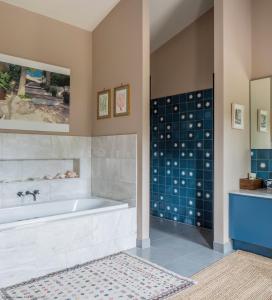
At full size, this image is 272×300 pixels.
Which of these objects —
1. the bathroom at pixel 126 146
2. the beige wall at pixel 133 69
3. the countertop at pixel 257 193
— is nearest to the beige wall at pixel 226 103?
the bathroom at pixel 126 146

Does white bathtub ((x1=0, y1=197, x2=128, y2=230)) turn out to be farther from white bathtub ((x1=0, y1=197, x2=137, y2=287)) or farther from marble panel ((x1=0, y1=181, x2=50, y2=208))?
marble panel ((x1=0, y1=181, x2=50, y2=208))

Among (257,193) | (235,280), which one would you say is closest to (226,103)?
(257,193)

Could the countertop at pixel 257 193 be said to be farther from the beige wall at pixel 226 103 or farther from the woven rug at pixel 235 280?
the woven rug at pixel 235 280

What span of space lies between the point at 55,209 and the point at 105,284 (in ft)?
4.97

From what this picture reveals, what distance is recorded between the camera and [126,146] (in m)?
3.66

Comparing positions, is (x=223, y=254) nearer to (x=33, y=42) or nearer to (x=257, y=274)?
(x=257, y=274)

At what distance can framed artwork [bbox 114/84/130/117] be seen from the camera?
12.0 feet

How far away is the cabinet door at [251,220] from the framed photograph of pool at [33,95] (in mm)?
2444

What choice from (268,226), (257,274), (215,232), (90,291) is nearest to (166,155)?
(215,232)

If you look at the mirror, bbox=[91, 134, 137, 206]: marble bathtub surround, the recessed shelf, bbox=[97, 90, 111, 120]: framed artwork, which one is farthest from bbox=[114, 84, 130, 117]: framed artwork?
the mirror

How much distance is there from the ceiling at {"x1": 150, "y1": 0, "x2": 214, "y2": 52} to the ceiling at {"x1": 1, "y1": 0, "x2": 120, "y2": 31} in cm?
60

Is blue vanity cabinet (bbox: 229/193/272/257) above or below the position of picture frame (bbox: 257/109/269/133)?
below

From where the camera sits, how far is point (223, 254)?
128 inches

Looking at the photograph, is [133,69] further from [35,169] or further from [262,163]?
[262,163]
